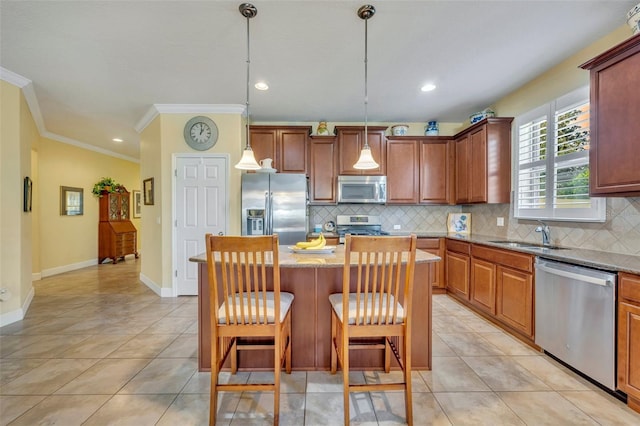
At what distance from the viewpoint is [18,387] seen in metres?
1.90

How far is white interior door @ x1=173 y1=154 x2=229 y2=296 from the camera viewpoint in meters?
3.91

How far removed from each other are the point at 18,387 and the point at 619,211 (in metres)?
4.77

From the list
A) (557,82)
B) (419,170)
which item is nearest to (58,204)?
(419,170)

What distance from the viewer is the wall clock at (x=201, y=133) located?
388cm

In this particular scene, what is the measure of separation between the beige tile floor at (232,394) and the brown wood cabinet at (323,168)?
7.60 ft

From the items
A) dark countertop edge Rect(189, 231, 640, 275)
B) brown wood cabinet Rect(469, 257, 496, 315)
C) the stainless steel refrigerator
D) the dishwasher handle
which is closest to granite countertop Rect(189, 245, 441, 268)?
dark countertop edge Rect(189, 231, 640, 275)

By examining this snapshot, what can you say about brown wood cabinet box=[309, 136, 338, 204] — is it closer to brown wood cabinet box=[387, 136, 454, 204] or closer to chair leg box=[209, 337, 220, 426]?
brown wood cabinet box=[387, 136, 454, 204]

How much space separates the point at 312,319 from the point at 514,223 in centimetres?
291

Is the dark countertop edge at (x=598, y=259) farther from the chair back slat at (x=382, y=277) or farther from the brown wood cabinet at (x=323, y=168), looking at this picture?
the brown wood cabinet at (x=323, y=168)

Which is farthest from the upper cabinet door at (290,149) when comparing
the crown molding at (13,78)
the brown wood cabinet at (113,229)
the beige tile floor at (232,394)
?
the brown wood cabinet at (113,229)

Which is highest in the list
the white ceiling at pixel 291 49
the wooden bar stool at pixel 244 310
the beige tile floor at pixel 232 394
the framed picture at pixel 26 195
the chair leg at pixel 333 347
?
the white ceiling at pixel 291 49

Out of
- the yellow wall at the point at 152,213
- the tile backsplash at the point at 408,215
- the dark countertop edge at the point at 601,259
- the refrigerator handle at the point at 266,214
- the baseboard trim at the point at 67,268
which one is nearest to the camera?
the dark countertop edge at the point at 601,259

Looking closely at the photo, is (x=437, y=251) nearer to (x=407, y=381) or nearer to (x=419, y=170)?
(x=419, y=170)

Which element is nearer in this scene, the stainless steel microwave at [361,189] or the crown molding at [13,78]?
the crown molding at [13,78]
